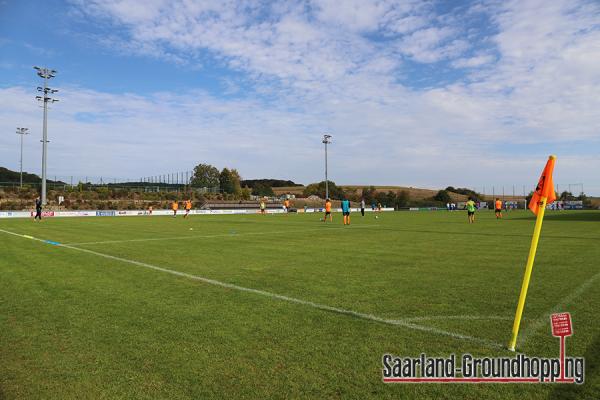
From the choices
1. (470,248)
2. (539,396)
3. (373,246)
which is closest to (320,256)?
(373,246)

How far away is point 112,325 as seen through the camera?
17.1ft

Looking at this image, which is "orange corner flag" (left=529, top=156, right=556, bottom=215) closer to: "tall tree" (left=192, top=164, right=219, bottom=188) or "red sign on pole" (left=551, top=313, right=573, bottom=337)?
"red sign on pole" (left=551, top=313, right=573, bottom=337)

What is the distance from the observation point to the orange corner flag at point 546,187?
4.25m

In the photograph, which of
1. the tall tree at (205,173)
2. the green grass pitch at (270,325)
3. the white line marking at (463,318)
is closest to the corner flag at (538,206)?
the green grass pitch at (270,325)

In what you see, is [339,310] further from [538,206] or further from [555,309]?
[555,309]

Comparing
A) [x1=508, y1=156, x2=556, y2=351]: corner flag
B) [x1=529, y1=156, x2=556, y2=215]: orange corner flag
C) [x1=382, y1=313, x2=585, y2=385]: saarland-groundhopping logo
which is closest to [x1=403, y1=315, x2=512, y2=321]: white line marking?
[x1=508, y1=156, x2=556, y2=351]: corner flag

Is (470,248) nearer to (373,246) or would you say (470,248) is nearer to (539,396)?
(373,246)

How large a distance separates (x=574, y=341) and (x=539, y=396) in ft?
4.77

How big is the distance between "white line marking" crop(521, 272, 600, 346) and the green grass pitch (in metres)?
0.02

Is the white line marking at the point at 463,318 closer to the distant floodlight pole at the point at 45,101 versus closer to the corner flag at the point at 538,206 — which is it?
the corner flag at the point at 538,206

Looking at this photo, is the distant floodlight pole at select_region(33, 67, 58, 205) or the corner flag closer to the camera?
the corner flag

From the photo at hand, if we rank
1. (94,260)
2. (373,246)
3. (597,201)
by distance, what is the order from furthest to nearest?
(597,201), (373,246), (94,260)

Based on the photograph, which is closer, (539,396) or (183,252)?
(539,396)

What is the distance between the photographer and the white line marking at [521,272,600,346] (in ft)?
15.4
